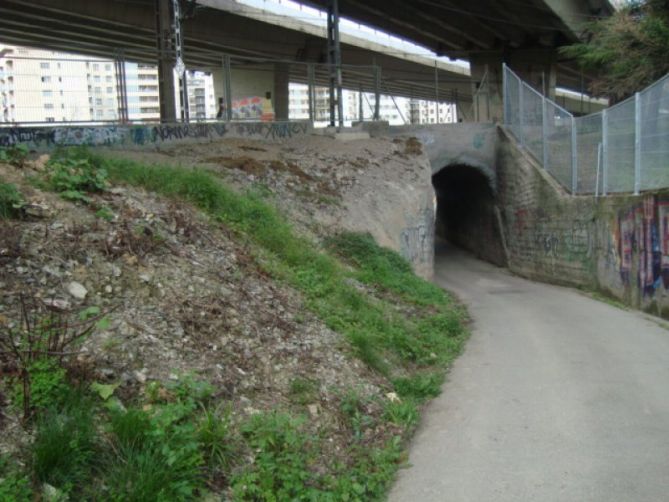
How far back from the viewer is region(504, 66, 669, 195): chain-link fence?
46.0 feet

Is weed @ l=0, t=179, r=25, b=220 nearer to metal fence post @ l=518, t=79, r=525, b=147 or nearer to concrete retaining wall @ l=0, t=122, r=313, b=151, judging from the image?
concrete retaining wall @ l=0, t=122, r=313, b=151

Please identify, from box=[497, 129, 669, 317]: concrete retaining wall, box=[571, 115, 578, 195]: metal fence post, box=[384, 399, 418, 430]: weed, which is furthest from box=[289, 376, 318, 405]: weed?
box=[571, 115, 578, 195]: metal fence post

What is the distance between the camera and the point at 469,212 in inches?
1077

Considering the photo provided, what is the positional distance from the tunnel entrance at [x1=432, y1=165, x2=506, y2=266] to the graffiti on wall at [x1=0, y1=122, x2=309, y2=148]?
890 cm

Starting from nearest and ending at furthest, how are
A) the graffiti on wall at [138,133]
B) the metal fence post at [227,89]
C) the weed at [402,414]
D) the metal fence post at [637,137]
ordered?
1. the weed at [402,414]
2. the graffiti on wall at [138,133]
3. the metal fence post at [637,137]
4. the metal fence post at [227,89]

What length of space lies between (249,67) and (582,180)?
34.9 feet

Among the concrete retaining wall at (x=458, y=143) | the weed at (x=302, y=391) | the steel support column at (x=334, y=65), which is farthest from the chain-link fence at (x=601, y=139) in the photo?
the weed at (x=302, y=391)

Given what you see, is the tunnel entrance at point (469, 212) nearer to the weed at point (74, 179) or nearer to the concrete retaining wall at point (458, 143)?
the concrete retaining wall at point (458, 143)

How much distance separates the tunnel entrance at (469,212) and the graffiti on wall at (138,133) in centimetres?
890

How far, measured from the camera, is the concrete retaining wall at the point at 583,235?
1398cm

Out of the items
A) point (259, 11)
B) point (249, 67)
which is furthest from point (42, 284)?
point (259, 11)

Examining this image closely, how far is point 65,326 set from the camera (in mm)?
4879

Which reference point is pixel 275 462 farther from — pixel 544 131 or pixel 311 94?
pixel 544 131

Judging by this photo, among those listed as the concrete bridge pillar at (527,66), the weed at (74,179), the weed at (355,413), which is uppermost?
the concrete bridge pillar at (527,66)
